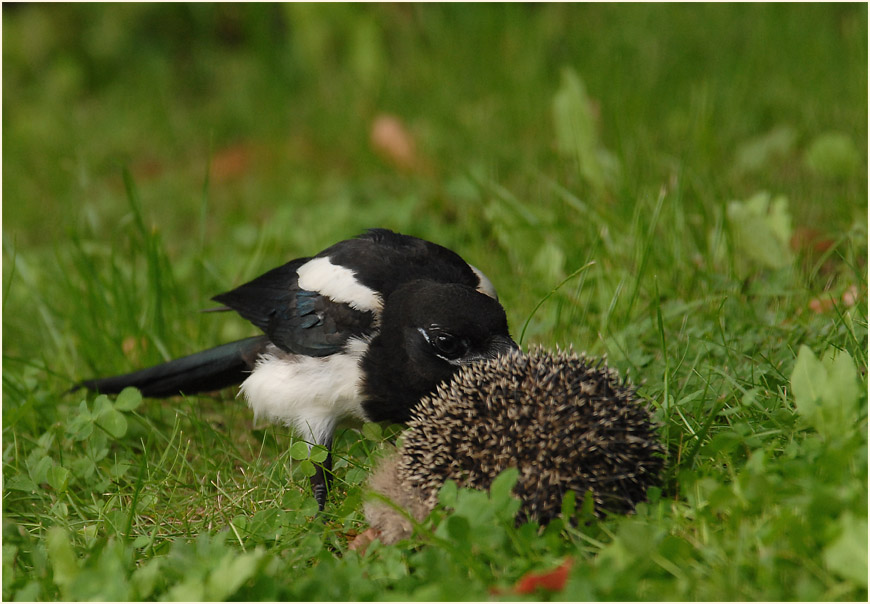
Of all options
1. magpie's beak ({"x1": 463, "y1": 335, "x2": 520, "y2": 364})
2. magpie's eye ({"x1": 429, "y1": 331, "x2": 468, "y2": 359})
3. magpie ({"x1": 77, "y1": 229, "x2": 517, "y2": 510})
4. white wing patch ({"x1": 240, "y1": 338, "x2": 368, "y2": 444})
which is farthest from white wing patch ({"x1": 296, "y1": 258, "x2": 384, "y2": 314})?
magpie's beak ({"x1": 463, "y1": 335, "x2": 520, "y2": 364})

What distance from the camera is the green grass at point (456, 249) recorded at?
2.20m

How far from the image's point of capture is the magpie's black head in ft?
9.39

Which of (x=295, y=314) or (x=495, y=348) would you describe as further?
(x=295, y=314)

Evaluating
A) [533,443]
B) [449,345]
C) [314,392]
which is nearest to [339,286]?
[314,392]

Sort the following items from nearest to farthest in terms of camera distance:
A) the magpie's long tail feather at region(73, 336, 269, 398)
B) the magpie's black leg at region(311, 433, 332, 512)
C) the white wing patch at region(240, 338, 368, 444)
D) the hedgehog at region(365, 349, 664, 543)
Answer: the hedgehog at region(365, 349, 664, 543) → the magpie's black leg at region(311, 433, 332, 512) → the white wing patch at region(240, 338, 368, 444) → the magpie's long tail feather at region(73, 336, 269, 398)

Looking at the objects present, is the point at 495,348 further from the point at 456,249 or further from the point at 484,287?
the point at 456,249

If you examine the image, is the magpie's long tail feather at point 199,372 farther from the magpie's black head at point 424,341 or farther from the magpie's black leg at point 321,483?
the magpie's black leg at point 321,483

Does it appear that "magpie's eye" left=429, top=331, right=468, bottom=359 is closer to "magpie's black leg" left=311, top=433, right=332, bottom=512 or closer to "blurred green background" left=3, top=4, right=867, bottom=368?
"magpie's black leg" left=311, top=433, right=332, bottom=512

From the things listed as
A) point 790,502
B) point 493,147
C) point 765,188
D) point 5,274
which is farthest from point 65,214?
point 790,502

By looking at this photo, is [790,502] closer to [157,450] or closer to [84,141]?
[157,450]

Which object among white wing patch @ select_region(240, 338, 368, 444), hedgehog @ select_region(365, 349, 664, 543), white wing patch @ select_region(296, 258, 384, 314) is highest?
white wing patch @ select_region(296, 258, 384, 314)

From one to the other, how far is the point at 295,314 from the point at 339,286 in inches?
9.4

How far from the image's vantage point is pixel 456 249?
4.77 metres

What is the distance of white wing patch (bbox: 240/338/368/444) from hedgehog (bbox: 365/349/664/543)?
1.80ft
